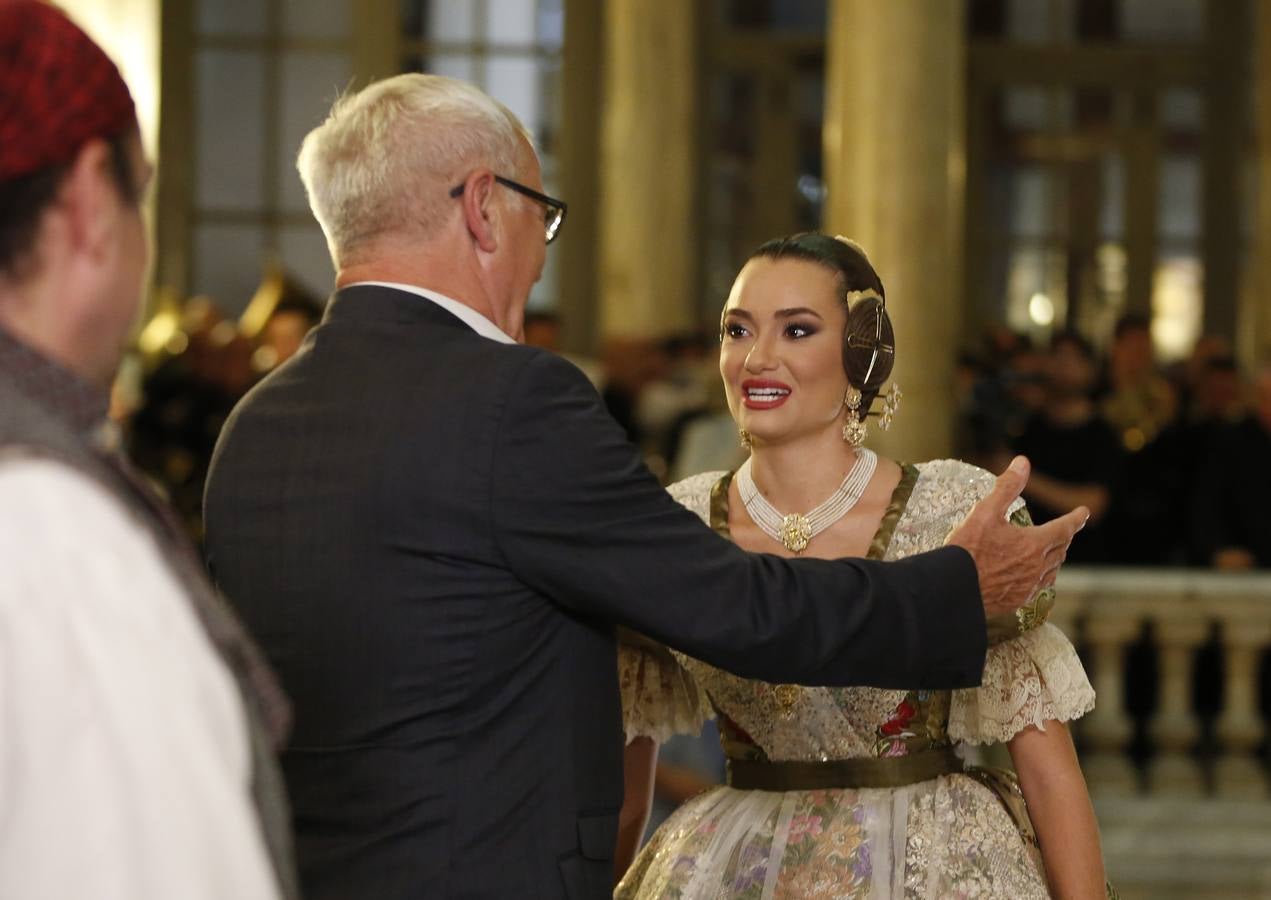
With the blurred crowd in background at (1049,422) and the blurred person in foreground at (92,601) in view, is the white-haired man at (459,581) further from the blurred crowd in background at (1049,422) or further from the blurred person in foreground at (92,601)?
the blurred crowd in background at (1049,422)

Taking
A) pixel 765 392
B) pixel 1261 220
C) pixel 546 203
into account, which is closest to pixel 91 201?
pixel 546 203

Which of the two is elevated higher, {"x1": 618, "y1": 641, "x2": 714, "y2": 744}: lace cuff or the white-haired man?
the white-haired man

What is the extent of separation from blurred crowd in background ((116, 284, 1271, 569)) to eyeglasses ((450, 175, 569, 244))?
3469 mm

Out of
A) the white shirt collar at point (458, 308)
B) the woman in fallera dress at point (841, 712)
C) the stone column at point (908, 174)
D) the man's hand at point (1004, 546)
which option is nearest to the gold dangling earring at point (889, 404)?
the woman in fallera dress at point (841, 712)

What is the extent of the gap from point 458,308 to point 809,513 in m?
0.66

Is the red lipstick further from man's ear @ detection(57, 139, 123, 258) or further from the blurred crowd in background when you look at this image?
the blurred crowd in background

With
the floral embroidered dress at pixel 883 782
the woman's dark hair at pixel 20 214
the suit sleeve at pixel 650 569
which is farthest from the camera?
the floral embroidered dress at pixel 883 782

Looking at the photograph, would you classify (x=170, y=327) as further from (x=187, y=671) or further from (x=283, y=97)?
(x=187, y=671)

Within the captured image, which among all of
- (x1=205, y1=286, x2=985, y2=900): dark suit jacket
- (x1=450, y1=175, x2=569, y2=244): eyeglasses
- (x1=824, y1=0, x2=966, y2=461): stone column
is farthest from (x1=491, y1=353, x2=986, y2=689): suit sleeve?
(x1=824, y1=0, x2=966, y2=461): stone column

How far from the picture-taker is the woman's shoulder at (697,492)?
2.57 meters

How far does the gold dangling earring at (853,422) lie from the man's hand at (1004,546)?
418mm

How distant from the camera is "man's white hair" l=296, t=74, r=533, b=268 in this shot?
1986mm

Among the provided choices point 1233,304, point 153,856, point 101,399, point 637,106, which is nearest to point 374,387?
point 101,399

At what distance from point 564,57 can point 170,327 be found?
15.1 ft
